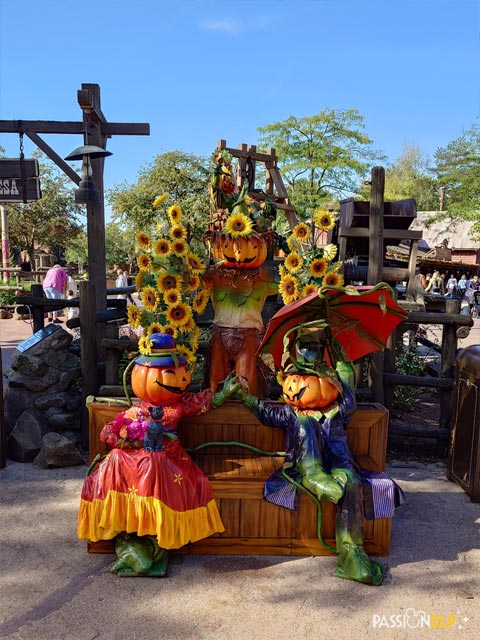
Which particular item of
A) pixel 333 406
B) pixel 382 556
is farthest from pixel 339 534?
pixel 333 406

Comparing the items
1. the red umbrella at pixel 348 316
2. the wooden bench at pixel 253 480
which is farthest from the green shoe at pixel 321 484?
the red umbrella at pixel 348 316

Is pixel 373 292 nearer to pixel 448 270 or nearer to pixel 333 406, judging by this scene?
pixel 333 406

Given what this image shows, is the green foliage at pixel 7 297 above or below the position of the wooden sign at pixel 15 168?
below

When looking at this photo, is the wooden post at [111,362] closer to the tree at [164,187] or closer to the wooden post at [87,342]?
the wooden post at [87,342]

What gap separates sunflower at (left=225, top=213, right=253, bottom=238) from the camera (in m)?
3.63

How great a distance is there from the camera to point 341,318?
10.8 feet

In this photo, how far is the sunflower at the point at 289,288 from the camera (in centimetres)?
358

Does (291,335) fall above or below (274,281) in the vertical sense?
below

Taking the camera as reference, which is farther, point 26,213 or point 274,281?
point 26,213

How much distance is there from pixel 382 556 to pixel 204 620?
121 cm

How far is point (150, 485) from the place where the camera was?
2811mm

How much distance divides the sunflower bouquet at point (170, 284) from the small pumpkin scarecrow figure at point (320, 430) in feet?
2.21

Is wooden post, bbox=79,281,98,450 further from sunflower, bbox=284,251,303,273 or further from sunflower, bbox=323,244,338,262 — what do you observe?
sunflower, bbox=323,244,338,262

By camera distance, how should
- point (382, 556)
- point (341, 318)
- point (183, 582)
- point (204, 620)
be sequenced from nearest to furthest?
point (204, 620), point (183, 582), point (382, 556), point (341, 318)
